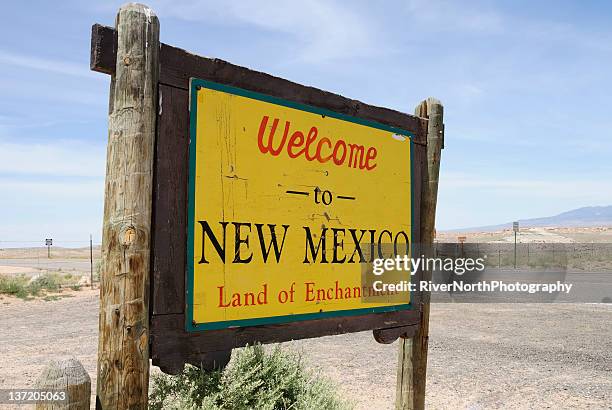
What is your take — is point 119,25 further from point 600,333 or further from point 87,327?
point 600,333

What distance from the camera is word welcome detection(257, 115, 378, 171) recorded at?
407cm

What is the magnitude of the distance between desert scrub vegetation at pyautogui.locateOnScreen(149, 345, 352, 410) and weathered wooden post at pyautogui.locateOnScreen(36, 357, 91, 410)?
1.06 m

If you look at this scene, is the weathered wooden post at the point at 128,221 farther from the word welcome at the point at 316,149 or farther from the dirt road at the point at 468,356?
the dirt road at the point at 468,356

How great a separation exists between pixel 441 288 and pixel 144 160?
Answer: 20.8 m

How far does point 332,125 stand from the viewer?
4625mm

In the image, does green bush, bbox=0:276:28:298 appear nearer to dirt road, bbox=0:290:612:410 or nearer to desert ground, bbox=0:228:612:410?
desert ground, bbox=0:228:612:410

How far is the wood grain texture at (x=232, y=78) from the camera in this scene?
3.26 meters

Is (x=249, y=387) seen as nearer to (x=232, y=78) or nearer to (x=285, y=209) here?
(x=285, y=209)

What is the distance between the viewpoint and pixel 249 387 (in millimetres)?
4215

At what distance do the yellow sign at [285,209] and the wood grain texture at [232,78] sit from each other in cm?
7

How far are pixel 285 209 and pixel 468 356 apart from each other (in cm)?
754

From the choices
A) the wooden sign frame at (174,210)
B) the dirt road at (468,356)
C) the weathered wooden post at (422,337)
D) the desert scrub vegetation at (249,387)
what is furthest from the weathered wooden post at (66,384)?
the weathered wooden post at (422,337)

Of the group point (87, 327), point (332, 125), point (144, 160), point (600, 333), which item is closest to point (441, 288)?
point (600, 333)

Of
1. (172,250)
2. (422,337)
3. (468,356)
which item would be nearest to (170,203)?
(172,250)
